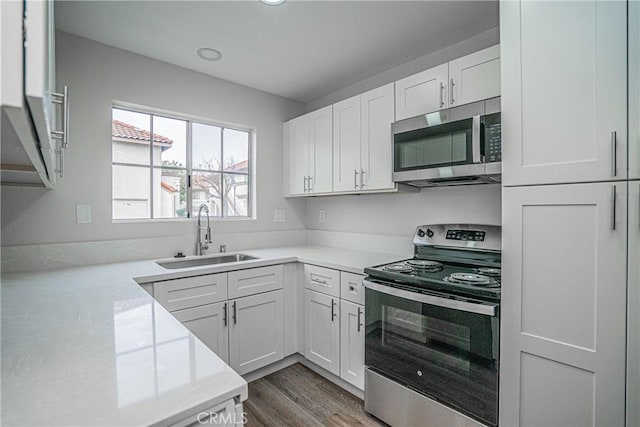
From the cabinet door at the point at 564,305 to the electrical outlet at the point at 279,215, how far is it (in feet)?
7.30

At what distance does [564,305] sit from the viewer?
49.2 inches

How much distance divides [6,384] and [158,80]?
93.6 inches

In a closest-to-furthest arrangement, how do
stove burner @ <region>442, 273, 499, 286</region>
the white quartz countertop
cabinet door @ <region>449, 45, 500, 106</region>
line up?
the white quartz countertop
stove burner @ <region>442, 273, 499, 286</region>
cabinet door @ <region>449, 45, 500, 106</region>

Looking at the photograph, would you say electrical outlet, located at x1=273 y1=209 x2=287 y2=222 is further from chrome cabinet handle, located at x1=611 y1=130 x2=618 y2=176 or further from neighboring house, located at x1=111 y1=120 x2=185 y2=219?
chrome cabinet handle, located at x1=611 y1=130 x2=618 y2=176

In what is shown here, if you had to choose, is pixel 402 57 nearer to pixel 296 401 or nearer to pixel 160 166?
pixel 160 166

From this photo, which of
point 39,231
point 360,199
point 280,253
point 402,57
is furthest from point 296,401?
point 402,57

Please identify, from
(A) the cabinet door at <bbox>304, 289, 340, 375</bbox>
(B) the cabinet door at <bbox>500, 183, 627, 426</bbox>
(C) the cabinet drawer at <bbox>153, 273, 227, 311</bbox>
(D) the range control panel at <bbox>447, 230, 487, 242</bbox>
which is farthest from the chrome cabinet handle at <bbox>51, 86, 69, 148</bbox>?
(D) the range control panel at <bbox>447, 230, 487, 242</bbox>

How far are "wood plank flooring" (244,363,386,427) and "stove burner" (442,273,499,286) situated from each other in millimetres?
1015

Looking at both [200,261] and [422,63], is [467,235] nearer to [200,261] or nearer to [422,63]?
[422,63]

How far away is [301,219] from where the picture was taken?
3424mm

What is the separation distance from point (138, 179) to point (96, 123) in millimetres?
485

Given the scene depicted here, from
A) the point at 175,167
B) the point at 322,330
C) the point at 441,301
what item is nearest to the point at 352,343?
the point at 322,330

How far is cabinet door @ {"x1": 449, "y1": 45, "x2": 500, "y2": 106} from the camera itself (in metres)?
1.69

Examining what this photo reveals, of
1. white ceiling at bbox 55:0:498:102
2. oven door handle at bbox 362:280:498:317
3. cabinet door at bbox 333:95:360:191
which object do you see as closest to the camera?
oven door handle at bbox 362:280:498:317
